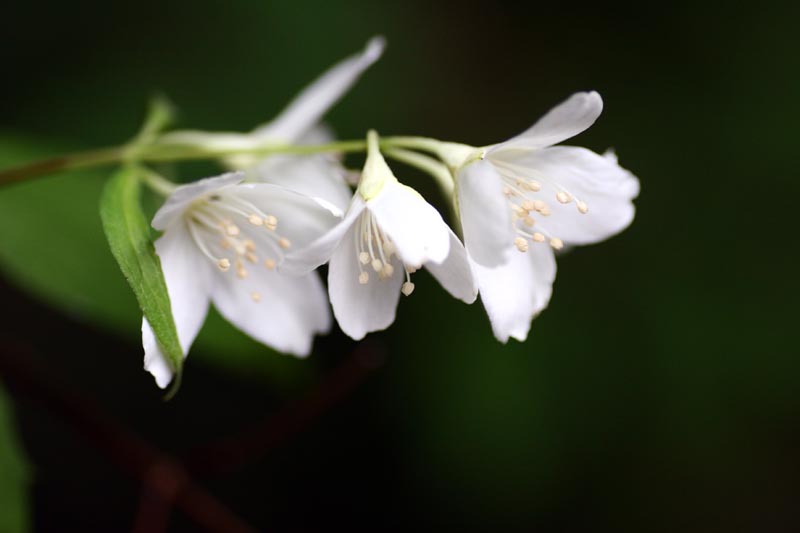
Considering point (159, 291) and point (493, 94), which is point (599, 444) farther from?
point (159, 291)

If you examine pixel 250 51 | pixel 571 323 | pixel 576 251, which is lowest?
pixel 571 323

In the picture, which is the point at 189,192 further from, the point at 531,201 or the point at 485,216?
the point at 531,201

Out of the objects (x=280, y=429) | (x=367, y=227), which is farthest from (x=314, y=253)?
(x=280, y=429)

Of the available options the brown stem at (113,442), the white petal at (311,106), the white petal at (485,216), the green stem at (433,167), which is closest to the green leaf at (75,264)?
the brown stem at (113,442)

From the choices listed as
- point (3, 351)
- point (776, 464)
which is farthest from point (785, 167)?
point (3, 351)

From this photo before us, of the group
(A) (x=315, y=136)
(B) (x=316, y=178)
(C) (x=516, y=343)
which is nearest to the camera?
(B) (x=316, y=178)

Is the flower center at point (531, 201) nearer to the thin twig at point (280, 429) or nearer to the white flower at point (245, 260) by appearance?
the white flower at point (245, 260)

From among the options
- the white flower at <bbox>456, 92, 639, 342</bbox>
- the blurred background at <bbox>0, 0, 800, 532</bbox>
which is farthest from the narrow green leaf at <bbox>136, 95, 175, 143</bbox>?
the blurred background at <bbox>0, 0, 800, 532</bbox>
